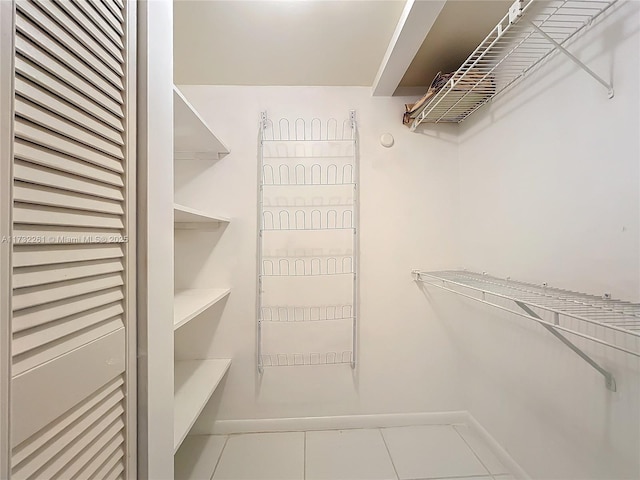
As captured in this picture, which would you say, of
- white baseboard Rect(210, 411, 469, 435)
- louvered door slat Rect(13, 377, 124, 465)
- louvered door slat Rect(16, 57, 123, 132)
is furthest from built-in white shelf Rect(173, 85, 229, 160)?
white baseboard Rect(210, 411, 469, 435)

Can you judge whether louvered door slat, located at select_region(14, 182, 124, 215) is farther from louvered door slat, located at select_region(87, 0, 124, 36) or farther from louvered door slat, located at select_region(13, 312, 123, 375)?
louvered door slat, located at select_region(87, 0, 124, 36)

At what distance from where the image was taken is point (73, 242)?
20.4 inches

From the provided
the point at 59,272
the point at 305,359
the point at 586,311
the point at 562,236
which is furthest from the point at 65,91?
the point at 305,359

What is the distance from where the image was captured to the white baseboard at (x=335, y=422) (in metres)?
1.66

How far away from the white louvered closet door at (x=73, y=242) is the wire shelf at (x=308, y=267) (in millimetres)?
1032

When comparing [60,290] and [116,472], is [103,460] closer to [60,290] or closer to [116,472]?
[116,472]

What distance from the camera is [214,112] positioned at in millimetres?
1704

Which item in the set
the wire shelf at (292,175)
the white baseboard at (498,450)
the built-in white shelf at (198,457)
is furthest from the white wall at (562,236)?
the built-in white shelf at (198,457)

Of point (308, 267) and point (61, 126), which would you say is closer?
point (61, 126)

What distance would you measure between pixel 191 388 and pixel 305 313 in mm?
699

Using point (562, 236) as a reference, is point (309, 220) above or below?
above

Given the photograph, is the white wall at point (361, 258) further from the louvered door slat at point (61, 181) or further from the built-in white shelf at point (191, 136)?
the louvered door slat at point (61, 181)

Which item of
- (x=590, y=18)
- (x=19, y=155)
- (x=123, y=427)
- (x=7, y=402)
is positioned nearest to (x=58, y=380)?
(x=7, y=402)

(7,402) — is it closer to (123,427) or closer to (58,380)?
(58,380)
